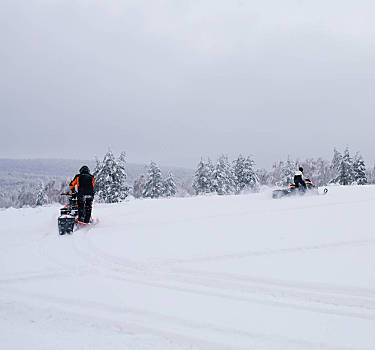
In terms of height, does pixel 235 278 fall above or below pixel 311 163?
below

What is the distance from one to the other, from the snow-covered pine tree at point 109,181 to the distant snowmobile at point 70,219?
21.8 metres

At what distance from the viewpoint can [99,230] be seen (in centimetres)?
801

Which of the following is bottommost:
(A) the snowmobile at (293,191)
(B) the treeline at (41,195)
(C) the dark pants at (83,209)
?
(B) the treeline at (41,195)

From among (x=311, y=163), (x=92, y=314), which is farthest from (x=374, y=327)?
(x=311, y=163)

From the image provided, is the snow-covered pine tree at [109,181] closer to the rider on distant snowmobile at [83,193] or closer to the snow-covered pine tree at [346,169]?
the rider on distant snowmobile at [83,193]

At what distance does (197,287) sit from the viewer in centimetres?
409

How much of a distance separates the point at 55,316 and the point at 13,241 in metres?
4.88

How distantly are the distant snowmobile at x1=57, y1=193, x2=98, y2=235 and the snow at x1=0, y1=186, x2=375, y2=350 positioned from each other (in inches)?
14.7

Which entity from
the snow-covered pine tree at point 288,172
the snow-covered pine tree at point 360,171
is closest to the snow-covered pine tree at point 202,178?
the snow-covered pine tree at point 288,172

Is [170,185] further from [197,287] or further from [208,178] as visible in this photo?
[197,287]

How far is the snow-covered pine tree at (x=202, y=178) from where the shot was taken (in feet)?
135

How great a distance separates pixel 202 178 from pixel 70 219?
3403 cm

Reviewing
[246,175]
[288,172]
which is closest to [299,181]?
[246,175]

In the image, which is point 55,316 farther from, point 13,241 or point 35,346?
point 13,241
